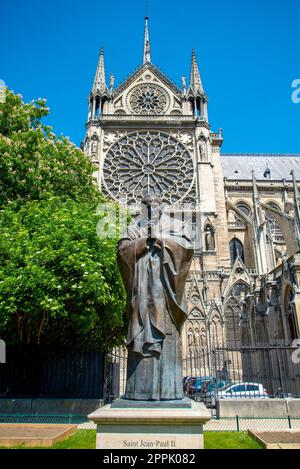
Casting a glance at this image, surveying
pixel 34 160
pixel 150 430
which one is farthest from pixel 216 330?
pixel 150 430

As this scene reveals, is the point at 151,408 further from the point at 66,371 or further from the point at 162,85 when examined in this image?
the point at 162,85

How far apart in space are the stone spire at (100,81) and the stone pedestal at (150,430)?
106 feet

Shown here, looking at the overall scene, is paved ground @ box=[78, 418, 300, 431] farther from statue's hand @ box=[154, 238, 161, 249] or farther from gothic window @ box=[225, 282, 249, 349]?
gothic window @ box=[225, 282, 249, 349]

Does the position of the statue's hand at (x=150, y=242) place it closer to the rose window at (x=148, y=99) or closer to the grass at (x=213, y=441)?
the grass at (x=213, y=441)

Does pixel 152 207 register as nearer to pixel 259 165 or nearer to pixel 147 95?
pixel 147 95

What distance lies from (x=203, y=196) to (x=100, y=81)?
1528cm

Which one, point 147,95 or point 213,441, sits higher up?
point 147,95

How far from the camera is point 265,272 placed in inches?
990

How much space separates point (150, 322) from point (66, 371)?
8552 millimetres

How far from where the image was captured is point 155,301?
14.0ft

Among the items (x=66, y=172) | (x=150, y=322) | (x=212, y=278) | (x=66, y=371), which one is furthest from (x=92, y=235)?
(x=212, y=278)

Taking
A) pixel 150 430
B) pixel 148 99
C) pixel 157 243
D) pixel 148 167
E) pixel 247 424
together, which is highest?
pixel 148 99

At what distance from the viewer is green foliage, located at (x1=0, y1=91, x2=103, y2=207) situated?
13672mm
